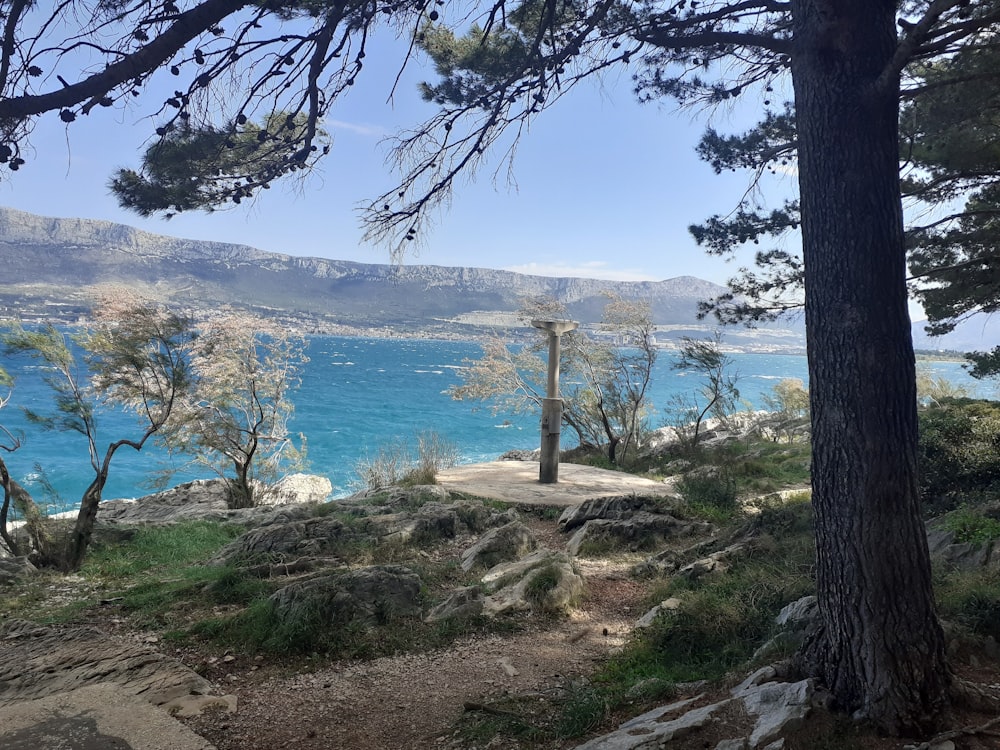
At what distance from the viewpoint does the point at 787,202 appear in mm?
7785

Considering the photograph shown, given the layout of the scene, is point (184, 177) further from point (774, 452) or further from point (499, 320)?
point (499, 320)

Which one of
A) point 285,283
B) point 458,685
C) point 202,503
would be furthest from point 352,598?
point 285,283

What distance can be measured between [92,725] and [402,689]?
4.88ft

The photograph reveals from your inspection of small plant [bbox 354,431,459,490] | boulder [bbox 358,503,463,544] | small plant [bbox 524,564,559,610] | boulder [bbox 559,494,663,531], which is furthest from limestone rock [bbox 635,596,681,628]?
small plant [bbox 354,431,459,490]

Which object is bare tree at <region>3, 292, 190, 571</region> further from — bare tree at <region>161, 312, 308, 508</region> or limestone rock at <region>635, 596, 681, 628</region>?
limestone rock at <region>635, 596, 681, 628</region>

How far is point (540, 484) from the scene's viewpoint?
10.5m

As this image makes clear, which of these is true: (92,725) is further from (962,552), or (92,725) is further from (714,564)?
(962,552)

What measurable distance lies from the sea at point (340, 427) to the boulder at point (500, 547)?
6629mm

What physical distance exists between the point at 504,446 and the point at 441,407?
15508 mm

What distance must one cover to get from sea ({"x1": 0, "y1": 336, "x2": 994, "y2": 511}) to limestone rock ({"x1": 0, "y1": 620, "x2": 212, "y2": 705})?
5971 millimetres

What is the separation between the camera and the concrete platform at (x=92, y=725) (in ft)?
9.18

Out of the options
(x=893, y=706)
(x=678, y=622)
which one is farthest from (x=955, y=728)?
(x=678, y=622)

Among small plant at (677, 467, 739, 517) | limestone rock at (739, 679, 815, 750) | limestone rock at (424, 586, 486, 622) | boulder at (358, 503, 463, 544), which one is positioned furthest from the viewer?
small plant at (677, 467, 739, 517)

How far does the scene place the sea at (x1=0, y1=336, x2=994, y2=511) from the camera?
2041 cm
